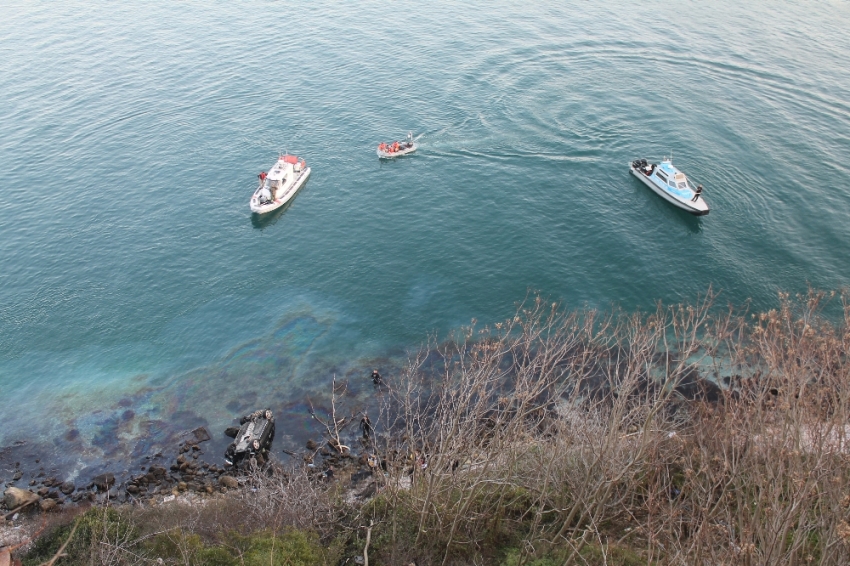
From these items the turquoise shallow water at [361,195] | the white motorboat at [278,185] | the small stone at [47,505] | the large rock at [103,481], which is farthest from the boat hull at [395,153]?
the small stone at [47,505]

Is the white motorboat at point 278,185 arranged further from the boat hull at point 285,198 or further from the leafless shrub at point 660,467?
the leafless shrub at point 660,467

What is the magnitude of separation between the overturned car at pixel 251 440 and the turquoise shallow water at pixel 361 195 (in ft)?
6.19

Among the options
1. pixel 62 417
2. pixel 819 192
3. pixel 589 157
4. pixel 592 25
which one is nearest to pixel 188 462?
pixel 62 417

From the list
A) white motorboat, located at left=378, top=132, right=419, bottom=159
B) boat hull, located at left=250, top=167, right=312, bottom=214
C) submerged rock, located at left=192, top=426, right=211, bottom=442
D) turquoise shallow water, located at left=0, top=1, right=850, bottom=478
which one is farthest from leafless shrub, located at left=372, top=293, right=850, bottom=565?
white motorboat, located at left=378, top=132, right=419, bottom=159

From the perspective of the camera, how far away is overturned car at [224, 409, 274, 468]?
2071 inches

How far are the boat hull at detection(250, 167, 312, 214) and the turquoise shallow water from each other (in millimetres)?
1395

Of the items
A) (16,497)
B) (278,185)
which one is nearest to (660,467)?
(16,497)

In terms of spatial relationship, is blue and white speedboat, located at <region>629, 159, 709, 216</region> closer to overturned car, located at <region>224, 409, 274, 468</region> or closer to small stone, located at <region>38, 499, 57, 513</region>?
overturned car, located at <region>224, 409, 274, 468</region>

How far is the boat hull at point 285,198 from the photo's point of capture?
83438mm

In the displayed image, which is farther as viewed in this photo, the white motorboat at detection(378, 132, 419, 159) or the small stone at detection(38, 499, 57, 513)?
the white motorboat at detection(378, 132, 419, 159)

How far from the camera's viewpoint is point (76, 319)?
69188 mm

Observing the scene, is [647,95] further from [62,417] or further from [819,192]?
[62,417]

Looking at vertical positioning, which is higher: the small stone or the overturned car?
the overturned car

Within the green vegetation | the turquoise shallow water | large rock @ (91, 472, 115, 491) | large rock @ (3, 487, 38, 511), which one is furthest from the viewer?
the turquoise shallow water
